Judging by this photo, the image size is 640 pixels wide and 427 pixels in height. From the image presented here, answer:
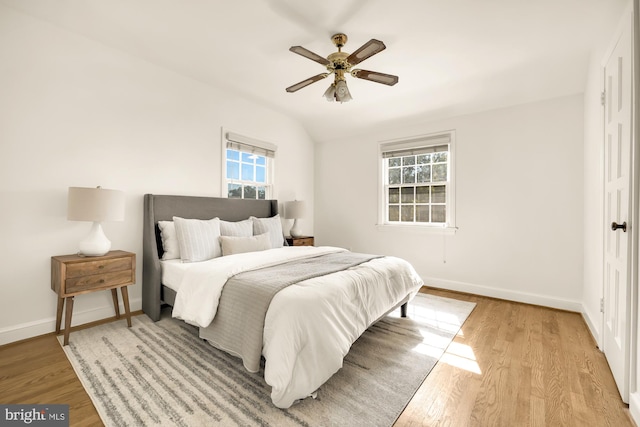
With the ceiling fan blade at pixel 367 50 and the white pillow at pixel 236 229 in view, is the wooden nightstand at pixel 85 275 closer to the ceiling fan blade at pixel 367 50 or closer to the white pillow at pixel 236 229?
the white pillow at pixel 236 229

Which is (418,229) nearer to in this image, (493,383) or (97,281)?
(493,383)

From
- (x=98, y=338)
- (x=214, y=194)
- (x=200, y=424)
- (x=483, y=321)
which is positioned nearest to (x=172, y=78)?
(x=214, y=194)

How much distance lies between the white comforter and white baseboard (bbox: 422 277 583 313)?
172cm

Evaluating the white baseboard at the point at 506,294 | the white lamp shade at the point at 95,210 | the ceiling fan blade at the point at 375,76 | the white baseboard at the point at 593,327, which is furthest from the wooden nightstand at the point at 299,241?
the white baseboard at the point at 593,327

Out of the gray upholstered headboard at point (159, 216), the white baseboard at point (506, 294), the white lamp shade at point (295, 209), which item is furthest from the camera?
the white lamp shade at point (295, 209)

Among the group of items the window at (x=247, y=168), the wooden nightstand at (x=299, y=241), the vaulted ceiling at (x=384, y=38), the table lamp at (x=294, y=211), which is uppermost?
the vaulted ceiling at (x=384, y=38)

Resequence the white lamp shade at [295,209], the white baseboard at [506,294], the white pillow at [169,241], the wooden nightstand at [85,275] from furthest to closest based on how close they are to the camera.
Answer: the white lamp shade at [295,209], the white baseboard at [506,294], the white pillow at [169,241], the wooden nightstand at [85,275]

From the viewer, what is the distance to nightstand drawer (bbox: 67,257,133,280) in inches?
90.4

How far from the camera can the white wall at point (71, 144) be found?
2.34 m

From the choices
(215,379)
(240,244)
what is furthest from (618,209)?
(240,244)

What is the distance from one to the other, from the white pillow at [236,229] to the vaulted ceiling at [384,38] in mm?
1808

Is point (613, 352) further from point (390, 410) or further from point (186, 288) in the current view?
point (186, 288)

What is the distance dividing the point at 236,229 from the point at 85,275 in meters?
1.44

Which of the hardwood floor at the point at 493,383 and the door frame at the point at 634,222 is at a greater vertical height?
the door frame at the point at 634,222
